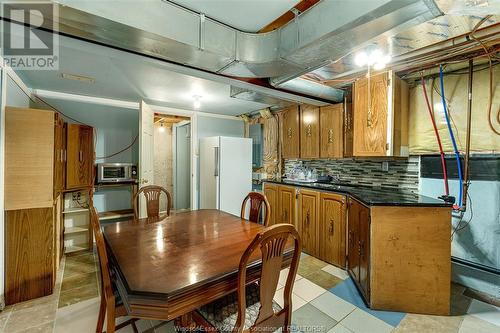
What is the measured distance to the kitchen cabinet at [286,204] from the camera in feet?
11.1

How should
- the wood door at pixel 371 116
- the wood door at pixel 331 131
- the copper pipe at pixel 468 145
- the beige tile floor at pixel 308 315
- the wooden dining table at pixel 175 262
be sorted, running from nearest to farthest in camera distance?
the wooden dining table at pixel 175 262, the beige tile floor at pixel 308 315, the copper pipe at pixel 468 145, the wood door at pixel 371 116, the wood door at pixel 331 131

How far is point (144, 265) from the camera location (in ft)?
4.13

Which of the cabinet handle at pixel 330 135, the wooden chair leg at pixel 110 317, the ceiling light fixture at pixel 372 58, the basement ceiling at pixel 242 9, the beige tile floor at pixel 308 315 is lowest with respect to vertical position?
the beige tile floor at pixel 308 315

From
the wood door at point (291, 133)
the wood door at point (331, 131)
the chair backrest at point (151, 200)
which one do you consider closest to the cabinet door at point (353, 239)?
the wood door at point (331, 131)

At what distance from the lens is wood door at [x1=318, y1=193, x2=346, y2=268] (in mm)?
2713

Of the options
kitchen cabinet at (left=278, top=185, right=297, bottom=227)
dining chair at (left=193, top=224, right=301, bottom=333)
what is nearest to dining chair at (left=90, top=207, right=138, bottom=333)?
dining chair at (left=193, top=224, right=301, bottom=333)

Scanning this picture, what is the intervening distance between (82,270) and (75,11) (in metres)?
2.72

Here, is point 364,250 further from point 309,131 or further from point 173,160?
point 173,160

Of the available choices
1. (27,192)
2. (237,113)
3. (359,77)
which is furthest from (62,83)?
(359,77)

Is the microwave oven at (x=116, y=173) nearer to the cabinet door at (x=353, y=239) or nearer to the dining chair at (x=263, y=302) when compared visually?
the dining chair at (x=263, y=302)

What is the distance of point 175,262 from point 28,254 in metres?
1.83

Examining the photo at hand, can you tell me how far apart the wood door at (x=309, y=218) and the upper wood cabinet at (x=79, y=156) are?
116 inches

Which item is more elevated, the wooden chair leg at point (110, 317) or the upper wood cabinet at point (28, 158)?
the upper wood cabinet at point (28, 158)

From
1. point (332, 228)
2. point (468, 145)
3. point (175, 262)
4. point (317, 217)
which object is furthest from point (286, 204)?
point (175, 262)
